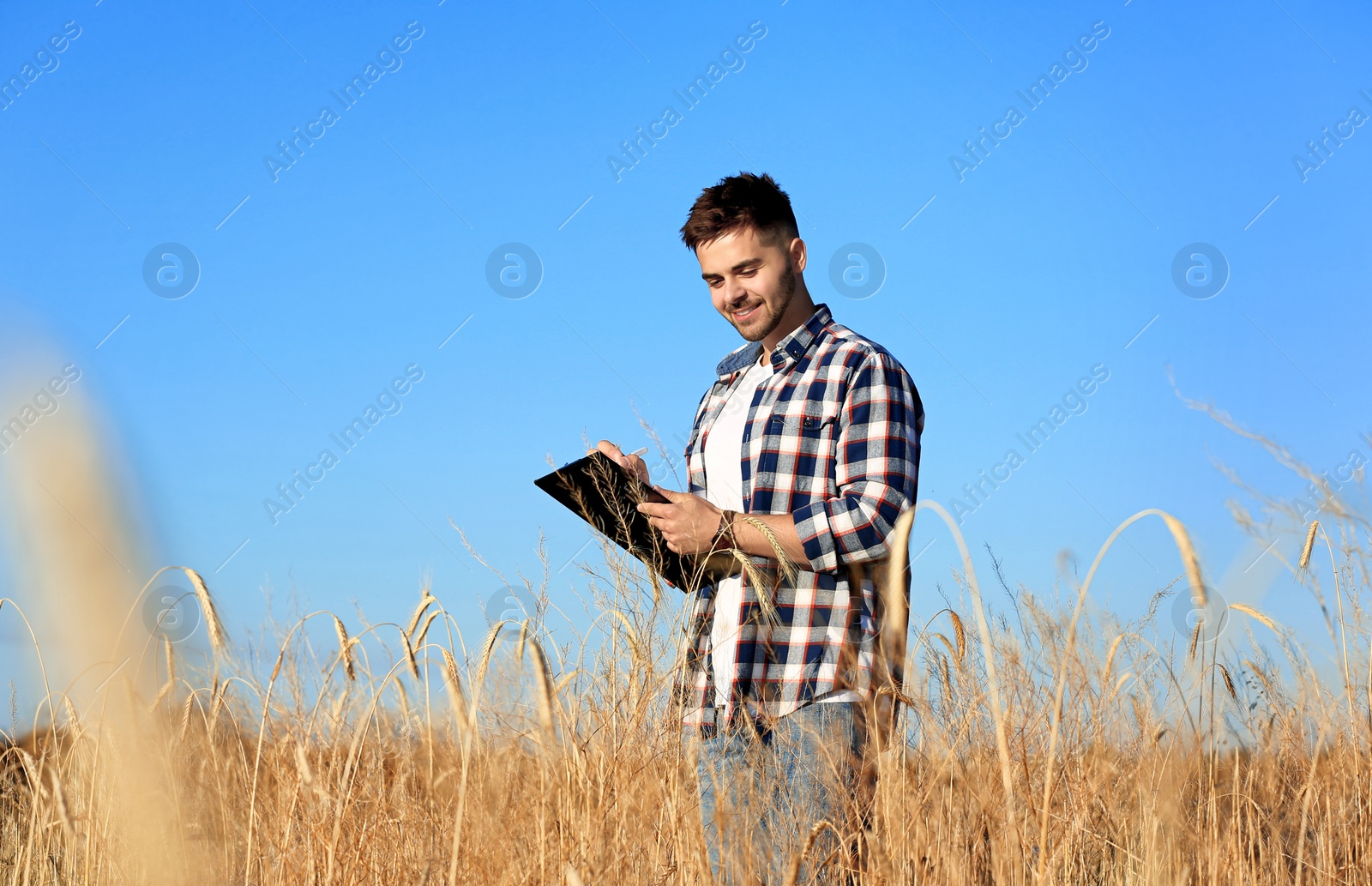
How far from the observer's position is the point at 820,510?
206 centimetres

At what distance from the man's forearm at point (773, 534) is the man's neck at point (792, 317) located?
626 millimetres

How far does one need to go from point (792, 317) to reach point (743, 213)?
0.30 metres

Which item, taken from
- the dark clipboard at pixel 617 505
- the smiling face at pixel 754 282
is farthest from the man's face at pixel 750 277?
the dark clipboard at pixel 617 505

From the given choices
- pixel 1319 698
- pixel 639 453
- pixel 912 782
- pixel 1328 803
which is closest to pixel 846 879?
pixel 912 782

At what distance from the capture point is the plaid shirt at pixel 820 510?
206 centimetres

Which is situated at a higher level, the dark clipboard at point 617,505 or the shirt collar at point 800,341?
the shirt collar at point 800,341

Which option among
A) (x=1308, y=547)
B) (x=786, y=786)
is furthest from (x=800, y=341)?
(x=1308, y=547)

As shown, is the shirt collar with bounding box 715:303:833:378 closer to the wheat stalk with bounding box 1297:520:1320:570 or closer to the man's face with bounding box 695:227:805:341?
the man's face with bounding box 695:227:805:341

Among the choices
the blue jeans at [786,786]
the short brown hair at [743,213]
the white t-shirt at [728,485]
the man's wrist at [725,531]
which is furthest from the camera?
the short brown hair at [743,213]

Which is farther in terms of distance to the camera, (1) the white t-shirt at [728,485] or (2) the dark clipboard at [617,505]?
(1) the white t-shirt at [728,485]

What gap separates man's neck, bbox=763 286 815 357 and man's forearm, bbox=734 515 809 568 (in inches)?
24.6

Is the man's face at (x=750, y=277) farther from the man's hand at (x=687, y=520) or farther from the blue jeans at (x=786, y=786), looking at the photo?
the blue jeans at (x=786, y=786)

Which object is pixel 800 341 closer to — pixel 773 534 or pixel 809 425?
pixel 809 425

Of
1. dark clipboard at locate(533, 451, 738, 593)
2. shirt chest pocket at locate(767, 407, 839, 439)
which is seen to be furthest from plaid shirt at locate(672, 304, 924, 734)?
dark clipboard at locate(533, 451, 738, 593)
